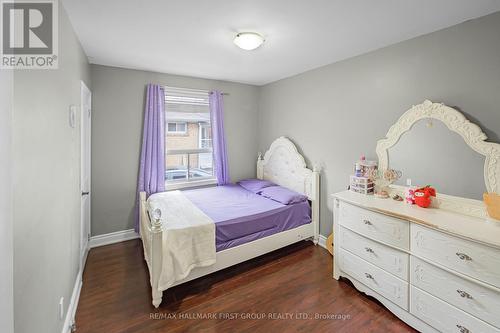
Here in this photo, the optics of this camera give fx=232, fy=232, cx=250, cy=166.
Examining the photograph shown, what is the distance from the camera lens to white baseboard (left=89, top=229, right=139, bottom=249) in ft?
10.5

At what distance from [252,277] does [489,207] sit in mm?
2125

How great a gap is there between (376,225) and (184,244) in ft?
5.79

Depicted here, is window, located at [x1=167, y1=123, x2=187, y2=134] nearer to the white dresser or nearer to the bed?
the bed

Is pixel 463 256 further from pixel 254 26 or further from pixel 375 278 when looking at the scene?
pixel 254 26

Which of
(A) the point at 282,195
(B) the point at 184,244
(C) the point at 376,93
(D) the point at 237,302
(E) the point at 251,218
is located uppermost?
(C) the point at 376,93

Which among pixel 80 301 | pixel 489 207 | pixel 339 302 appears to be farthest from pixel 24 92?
pixel 489 207

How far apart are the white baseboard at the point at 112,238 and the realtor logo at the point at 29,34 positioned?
2525 millimetres

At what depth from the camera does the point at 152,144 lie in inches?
137

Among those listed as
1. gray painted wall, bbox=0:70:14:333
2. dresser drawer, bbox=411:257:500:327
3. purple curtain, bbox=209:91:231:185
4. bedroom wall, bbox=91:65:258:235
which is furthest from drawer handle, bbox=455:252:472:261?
bedroom wall, bbox=91:65:258:235

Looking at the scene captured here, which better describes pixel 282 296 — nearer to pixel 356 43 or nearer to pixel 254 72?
pixel 356 43

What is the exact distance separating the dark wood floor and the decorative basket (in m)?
1.08

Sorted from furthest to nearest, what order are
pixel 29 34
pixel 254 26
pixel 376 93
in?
pixel 376 93
pixel 254 26
pixel 29 34

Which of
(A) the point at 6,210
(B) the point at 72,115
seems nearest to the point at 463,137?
(A) the point at 6,210

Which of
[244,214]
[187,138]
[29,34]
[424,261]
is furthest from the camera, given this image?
[187,138]
